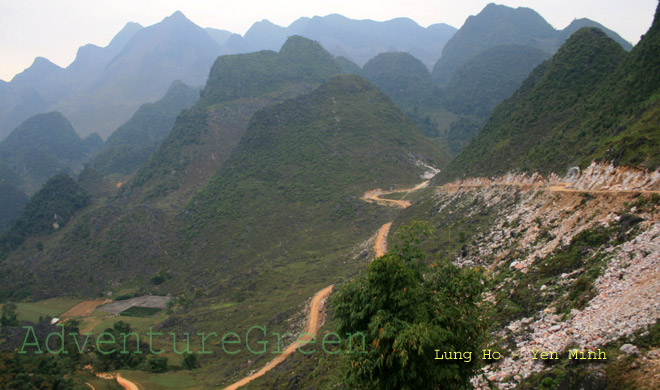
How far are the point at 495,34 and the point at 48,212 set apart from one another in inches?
6834

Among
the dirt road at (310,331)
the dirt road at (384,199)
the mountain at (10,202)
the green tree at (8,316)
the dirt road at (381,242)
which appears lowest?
the green tree at (8,316)

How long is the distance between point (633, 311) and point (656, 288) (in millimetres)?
855

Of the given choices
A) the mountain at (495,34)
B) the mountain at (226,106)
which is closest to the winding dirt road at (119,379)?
the mountain at (226,106)

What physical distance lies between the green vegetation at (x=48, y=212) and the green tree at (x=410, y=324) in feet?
263

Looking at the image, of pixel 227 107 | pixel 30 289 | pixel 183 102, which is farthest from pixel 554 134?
pixel 183 102

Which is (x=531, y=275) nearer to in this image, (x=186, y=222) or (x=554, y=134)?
(x=554, y=134)

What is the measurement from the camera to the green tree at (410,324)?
8164mm

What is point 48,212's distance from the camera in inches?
2879

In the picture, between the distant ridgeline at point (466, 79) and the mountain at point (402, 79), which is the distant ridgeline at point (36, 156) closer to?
the distant ridgeline at point (466, 79)

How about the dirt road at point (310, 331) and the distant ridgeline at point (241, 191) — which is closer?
the dirt road at point (310, 331)

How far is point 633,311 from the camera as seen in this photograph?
955cm

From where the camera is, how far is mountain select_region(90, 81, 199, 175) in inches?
4422

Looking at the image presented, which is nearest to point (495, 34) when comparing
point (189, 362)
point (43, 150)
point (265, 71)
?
point (265, 71)

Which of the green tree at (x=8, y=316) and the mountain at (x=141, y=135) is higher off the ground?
the mountain at (x=141, y=135)
